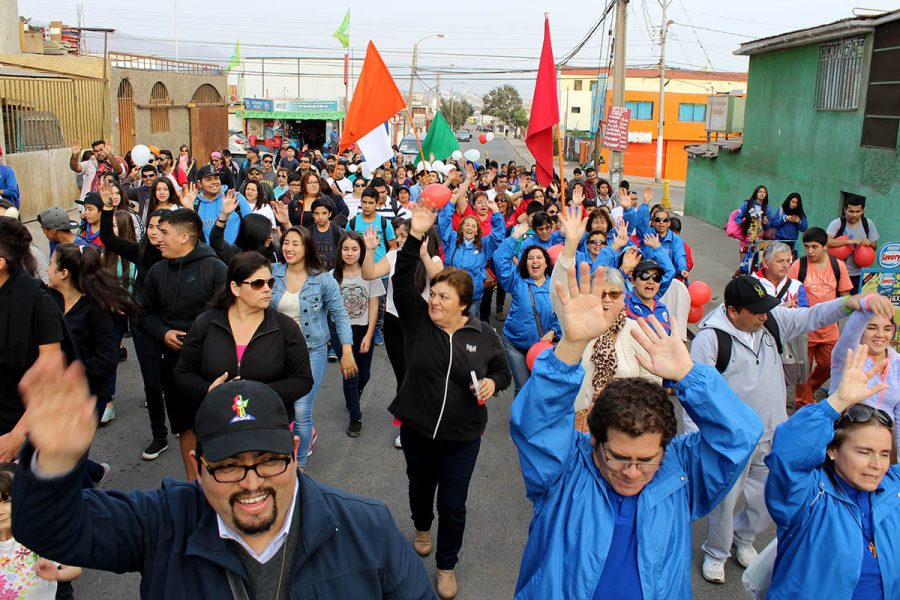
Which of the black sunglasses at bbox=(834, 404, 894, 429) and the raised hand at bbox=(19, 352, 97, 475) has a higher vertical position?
the raised hand at bbox=(19, 352, 97, 475)

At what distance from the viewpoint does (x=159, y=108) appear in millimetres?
30203

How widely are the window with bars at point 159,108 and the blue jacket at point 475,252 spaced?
2317 centimetres

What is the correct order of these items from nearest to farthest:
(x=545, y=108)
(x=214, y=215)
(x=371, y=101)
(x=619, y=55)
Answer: (x=214, y=215), (x=545, y=108), (x=371, y=101), (x=619, y=55)

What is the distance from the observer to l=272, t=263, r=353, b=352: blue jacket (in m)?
5.47

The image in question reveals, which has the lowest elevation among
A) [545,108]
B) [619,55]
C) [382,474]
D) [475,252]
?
[382,474]

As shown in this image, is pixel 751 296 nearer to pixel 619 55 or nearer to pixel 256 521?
pixel 256 521

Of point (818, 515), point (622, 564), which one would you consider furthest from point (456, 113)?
point (622, 564)

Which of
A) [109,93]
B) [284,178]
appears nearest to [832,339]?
[284,178]

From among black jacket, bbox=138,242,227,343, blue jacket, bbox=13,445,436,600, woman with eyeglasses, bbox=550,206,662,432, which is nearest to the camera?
blue jacket, bbox=13,445,436,600

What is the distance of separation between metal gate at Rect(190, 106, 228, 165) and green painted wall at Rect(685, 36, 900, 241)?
2187cm

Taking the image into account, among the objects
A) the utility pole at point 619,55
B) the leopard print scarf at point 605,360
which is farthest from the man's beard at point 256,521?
the utility pole at point 619,55

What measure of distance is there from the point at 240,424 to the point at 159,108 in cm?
3114

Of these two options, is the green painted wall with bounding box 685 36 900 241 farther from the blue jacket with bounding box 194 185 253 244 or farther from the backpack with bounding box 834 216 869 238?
the blue jacket with bounding box 194 185 253 244

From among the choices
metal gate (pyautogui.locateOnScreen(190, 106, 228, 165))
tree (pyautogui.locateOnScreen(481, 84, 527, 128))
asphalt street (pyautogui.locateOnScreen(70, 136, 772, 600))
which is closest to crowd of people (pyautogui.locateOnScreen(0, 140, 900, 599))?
asphalt street (pyautogui.locateOnScreen(70, 136, 772, 600))
